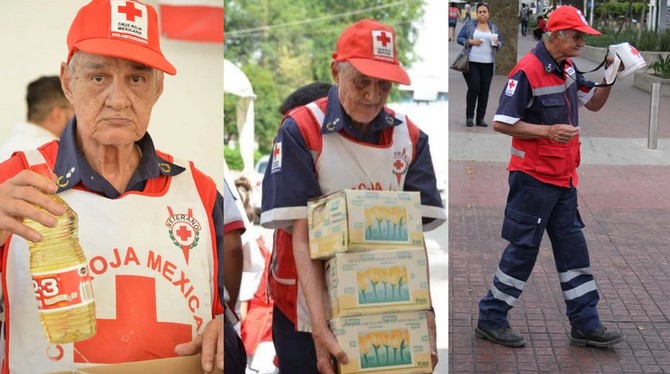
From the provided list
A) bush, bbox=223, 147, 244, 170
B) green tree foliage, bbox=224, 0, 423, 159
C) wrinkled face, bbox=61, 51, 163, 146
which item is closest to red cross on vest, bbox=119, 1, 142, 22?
wrinkled face, bbox=61, 51, 163, 146

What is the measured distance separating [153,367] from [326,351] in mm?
482

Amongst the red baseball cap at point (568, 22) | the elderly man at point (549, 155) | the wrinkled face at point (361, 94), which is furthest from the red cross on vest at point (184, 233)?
the red baseball cap at point (568, 22)

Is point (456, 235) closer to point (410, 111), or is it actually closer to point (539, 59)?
point (539, 59)

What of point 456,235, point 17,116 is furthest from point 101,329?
point 456,235

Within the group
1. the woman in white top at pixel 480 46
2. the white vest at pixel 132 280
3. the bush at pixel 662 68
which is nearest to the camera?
the white vest at pixel 132 280

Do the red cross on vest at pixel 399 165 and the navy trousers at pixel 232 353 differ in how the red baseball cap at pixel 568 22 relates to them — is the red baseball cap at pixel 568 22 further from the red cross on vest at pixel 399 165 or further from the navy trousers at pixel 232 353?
the navy trousers at pixel 232 353

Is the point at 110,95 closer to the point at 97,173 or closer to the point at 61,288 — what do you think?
the point at 97,173

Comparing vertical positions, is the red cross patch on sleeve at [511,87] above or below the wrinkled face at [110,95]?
below

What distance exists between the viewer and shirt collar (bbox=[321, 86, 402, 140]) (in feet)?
9.03

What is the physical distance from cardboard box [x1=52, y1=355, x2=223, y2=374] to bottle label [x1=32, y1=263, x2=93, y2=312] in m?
0.21

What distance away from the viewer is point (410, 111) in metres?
2.80

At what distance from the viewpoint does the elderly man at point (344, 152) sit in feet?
9.01

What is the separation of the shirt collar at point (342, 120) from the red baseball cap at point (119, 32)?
1.40 feet

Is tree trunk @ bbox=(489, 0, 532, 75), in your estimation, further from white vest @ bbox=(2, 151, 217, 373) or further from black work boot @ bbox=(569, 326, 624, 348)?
white vest @ bbox=(2, 151, 217, 373)
